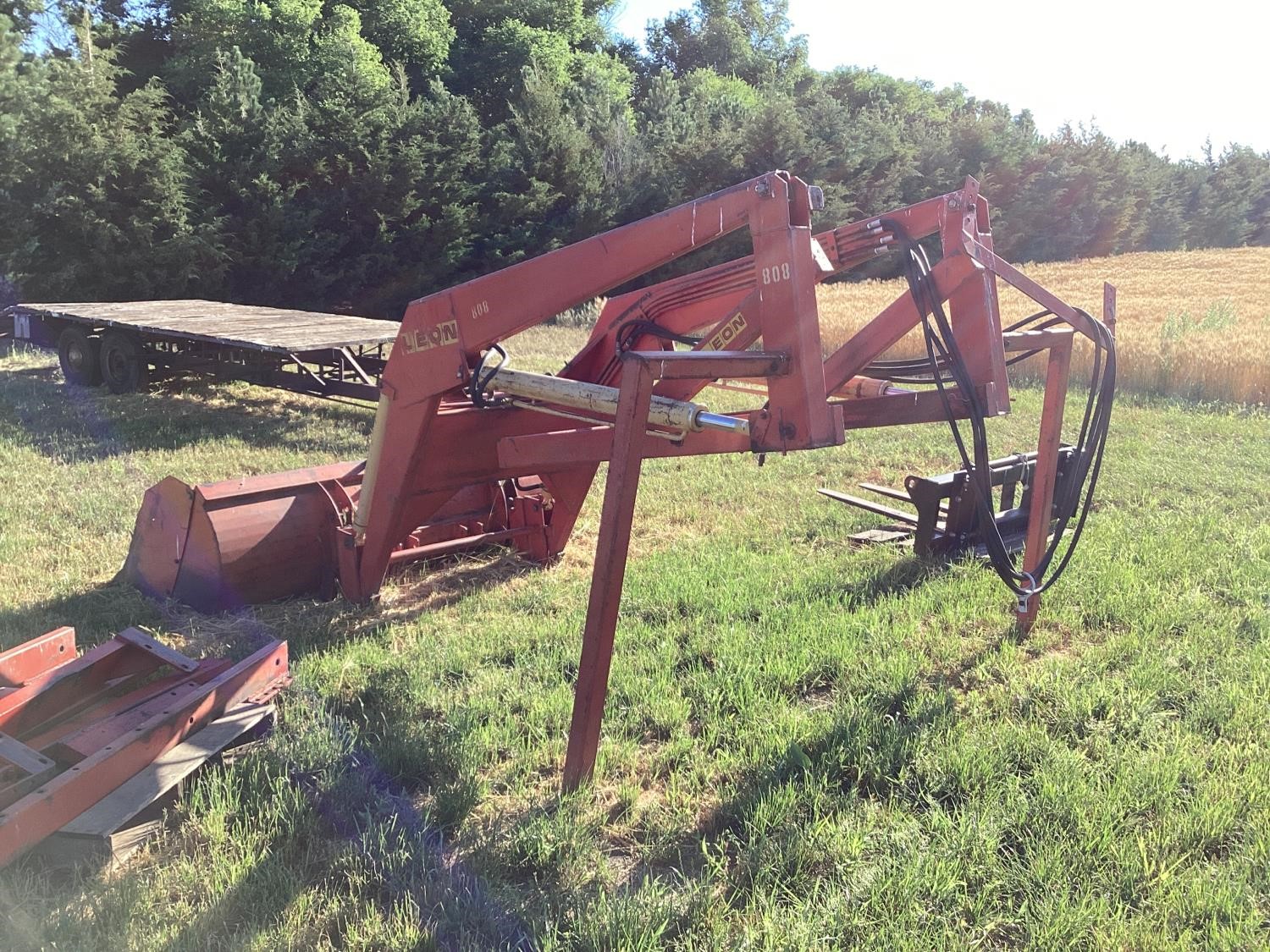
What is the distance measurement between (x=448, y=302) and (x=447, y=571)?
2.04 meters

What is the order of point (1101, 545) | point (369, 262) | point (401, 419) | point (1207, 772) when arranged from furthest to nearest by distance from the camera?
point (369, 262) → point (1101, 545) → point (401, 419) → point (1207, 772)

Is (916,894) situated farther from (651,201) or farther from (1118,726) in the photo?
(651,201)

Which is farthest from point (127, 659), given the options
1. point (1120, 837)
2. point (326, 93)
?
point (326, 93)

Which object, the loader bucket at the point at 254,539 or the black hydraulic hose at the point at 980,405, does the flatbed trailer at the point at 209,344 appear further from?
the black hydraulic hose at the point at 980,405

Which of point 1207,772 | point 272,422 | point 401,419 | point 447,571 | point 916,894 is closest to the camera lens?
point 916,894

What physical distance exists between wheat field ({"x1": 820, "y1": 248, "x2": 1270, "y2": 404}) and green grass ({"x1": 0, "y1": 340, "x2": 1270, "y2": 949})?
24.2ft

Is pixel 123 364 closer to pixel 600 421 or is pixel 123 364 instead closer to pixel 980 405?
pixel 600 421

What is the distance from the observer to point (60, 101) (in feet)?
55.3

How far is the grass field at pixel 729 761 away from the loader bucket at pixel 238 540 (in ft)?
0.45

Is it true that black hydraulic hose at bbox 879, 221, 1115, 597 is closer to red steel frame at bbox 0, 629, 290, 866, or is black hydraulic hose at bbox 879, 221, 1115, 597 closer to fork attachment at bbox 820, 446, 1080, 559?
fork attachment at bbox 820, 446, 1080, 559

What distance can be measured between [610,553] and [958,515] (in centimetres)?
326

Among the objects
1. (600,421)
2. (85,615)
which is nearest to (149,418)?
(85,615)

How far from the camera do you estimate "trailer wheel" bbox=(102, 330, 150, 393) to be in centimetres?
1022

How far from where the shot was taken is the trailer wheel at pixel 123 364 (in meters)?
10.2
